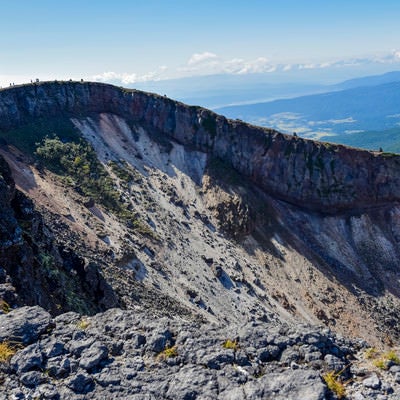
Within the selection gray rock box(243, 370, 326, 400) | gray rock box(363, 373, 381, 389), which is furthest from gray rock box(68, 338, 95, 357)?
gray rock box(363, 373, 381, 389)

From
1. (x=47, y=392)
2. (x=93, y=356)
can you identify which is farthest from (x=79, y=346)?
(x=47, y=392)

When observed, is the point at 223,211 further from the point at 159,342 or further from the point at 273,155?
the point at 159,342

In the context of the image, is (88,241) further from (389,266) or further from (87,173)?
(389,266)

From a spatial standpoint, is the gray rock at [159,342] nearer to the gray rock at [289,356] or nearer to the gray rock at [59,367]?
the gray rock at [59,367]

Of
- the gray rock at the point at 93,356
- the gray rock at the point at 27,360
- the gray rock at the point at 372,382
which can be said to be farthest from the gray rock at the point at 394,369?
the gray rock at the point at 27,360

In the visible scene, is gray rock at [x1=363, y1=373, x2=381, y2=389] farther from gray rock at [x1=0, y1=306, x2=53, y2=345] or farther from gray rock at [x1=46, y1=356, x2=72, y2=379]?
gray rock at [x1=0, y1=306, x2=53, y2=345]

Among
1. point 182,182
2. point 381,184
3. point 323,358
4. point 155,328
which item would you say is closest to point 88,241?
point 182,182

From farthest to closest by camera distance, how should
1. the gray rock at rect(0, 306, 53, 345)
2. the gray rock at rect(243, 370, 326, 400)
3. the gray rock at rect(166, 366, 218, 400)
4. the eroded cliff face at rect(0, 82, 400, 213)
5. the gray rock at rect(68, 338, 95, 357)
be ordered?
the eroded cliff face at rect(0, 82, 400, 213) < the gray rock at rect(0, 306, 53, 345) < the gray rock at rect(68, 338, 95, 357) < the gray rock at rect(166, 366, 218, 400) < the gray rock at rect(243, 370, 326, 400)
